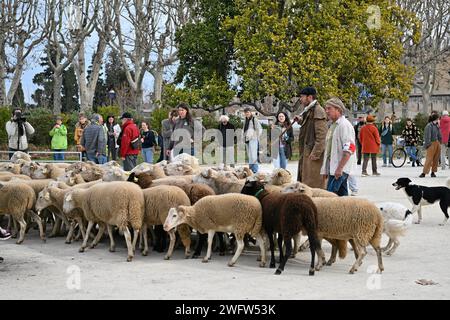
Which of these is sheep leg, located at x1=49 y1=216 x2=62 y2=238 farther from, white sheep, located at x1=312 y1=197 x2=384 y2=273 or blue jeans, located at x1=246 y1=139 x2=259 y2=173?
blue jeans, located at x1=246 y1=139 x2=259 y2=173

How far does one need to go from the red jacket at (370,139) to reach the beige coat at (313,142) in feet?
38.3

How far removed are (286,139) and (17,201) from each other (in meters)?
10.2

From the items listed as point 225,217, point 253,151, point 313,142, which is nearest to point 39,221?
point 225,217

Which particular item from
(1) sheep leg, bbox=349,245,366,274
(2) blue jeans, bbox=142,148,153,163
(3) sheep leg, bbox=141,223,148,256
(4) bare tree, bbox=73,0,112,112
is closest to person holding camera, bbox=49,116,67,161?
(2) blue jeans, bbox=142,148,153,163

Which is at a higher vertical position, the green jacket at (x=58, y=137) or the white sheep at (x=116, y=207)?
the green jacket at (x=58, y=137)

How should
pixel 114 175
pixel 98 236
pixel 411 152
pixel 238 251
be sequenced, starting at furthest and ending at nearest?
pixel 411 152 → pixel 114 175 → pixel 98 236 → pixel 238 251

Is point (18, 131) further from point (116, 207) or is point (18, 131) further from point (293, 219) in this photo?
point (293, 219)

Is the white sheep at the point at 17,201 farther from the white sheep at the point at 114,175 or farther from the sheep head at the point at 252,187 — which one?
the sheep head at the point at 252,187

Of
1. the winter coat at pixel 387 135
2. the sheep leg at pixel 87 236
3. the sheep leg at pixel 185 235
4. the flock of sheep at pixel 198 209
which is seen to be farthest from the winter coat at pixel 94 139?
the winter coat at pixel 387 135

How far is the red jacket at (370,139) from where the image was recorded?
2200cm

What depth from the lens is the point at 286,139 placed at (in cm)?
1952

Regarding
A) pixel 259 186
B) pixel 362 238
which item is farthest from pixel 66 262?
pixel 362 238

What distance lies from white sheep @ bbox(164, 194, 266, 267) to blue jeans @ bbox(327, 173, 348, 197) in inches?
64.5
